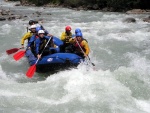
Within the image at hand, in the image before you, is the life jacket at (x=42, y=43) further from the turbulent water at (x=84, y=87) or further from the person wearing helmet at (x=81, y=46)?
the person wearing helmet at (x=81, y=46)

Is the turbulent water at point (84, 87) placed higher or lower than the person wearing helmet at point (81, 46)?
lower

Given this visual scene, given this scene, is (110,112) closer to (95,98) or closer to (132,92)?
(95,98)

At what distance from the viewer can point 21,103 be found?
6.17 meters

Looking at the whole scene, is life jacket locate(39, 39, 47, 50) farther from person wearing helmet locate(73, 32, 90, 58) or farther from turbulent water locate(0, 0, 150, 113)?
person wearing helmet locate(73, 32, 90, 58)

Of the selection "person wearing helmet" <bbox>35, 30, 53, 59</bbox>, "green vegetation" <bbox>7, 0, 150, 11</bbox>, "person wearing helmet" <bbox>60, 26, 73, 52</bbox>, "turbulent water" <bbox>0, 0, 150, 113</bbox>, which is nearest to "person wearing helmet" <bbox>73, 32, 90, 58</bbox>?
"turbulent water" <bbox>0, 0, 150, 113</bbox>

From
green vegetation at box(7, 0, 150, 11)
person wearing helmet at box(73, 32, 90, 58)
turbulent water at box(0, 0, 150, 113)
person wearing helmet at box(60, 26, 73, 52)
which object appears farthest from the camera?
green vegetation at box(7, 0, 150, 11)

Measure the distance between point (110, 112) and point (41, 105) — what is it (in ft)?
4.83

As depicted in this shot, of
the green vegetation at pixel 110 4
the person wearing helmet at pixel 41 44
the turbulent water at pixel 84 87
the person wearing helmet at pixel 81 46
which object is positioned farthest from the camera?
the green vegetation at pixel 110 4

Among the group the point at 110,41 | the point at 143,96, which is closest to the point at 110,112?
the point at 143,96

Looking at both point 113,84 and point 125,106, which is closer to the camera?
point 125,106

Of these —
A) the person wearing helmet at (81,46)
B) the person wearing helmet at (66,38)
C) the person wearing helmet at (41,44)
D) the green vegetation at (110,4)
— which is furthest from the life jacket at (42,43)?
the green vegetation at (110,4)

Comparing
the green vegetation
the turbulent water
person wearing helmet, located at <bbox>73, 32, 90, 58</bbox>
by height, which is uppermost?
person wearing helmet, located at <bbox>73, 32, 90, 58</bbox>

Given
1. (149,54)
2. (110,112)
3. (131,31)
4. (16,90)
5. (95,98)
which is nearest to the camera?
(110,112)

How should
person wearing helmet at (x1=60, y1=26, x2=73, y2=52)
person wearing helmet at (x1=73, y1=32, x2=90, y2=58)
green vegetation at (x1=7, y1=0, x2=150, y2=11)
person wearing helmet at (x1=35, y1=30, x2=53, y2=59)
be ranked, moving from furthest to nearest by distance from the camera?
green vegetation at (x1=7, y1=0, x2=150, y2=11) → person wearing helmet at (x1=60, y1=26, x2=73, y2=52) → person wearing helmet at (x1=35, y1=30, x2=53, y2=59) → person wearing helmet at (x1=73, y1=32, x2=90, y2=58)
